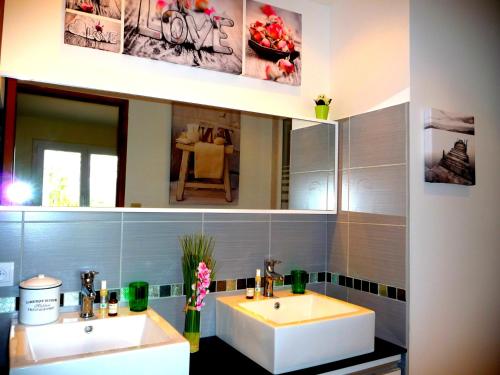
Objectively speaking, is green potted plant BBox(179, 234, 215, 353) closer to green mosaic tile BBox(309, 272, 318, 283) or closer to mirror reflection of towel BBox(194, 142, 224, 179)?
mirror reflection of towel BBox(194, 142, 224, 179)

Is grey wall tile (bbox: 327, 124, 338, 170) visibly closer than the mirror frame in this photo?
No

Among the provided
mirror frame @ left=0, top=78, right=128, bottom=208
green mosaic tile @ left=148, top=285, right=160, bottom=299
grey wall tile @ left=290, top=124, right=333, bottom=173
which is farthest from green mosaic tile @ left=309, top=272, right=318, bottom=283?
mirror frame @ left=0, top=78, right=128, bottom=208

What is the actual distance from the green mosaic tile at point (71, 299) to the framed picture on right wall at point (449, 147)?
1.59 meters

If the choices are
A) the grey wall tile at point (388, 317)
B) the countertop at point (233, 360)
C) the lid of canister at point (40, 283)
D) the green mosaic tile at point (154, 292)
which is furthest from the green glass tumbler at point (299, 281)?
the lid of canister at point (40, 283)

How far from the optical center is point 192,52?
1875 mm

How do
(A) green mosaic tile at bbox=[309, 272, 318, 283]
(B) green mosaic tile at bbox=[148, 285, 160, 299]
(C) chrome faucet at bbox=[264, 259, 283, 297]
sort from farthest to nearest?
(A) green mosaic tile at bbox=[309, 272, 318, 283]
(C) chrome faucet at bbox=[264, 259, 283, 297]
(B) green mosaic tile at bbox=[148, 285, 160, 299]

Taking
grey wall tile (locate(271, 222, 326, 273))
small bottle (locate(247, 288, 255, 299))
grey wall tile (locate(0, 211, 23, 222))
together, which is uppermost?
grey wall tile (locate(0, 211, 23, 222))

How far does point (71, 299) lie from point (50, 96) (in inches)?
31.5

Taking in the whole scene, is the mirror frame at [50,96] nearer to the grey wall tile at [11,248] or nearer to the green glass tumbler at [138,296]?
the grey wall tile at [11,248]

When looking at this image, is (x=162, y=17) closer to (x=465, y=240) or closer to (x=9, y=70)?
(x=9, y=70)

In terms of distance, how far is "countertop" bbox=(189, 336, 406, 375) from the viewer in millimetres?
1466

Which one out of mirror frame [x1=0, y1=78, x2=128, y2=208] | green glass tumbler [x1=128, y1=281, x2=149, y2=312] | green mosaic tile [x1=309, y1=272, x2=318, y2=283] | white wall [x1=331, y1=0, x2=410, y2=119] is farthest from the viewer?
green mosaic tile [x1=309, y1=272, x2=318, y2=283]

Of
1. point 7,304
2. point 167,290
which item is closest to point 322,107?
point 167,290

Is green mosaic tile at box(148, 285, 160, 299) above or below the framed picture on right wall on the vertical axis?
below
